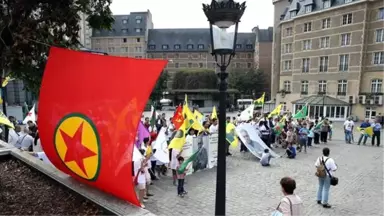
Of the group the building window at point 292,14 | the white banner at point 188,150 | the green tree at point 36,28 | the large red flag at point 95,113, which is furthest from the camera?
the building window at point 292,14

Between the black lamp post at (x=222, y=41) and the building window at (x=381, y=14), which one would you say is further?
the building window at (x=381, y=14)

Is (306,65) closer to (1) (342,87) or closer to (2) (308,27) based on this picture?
(2) (308,27)

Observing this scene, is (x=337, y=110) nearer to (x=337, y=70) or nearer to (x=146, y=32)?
(x=337, y=70)

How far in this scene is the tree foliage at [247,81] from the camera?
64.9 m

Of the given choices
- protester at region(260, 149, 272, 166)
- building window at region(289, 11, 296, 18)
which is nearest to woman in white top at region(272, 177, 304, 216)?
protester at region(260, 149, 272, 166)

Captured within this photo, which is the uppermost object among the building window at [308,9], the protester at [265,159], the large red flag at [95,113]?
the building window at [308,9]

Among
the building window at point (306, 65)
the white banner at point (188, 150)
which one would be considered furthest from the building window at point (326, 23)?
the white banner at point (188, 150)

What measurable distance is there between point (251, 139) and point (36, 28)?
10.8m

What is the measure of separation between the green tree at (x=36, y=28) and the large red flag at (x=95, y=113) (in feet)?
2.60

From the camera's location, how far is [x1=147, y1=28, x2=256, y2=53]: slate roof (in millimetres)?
79938

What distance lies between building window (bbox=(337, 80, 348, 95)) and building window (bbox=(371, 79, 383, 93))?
Answer: 3253 millimetres

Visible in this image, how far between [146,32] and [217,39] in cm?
7819

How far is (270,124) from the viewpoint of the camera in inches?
660

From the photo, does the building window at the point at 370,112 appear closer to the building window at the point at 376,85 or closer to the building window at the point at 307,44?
the building window at the point at 376,85
